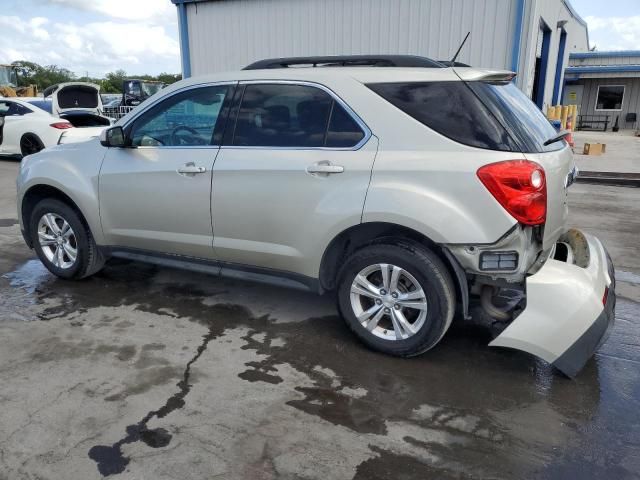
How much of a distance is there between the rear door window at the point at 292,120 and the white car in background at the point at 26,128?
9169 millimetres

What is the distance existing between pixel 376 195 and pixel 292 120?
0.84 m

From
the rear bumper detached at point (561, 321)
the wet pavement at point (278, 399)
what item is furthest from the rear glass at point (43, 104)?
the rear bumper detached at point (561, 321)

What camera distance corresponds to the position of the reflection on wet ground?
8.25 ft

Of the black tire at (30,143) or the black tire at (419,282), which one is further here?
the black tire at (30,143)

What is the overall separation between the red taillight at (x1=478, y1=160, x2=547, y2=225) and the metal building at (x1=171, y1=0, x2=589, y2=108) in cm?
888

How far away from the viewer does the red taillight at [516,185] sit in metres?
2.93

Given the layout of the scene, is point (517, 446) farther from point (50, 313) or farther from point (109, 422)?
point (50, 313)

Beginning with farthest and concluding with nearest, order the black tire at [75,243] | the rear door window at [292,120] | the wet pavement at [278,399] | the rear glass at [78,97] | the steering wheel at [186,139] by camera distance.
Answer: the rear glass at [78,97]
the black tire at [75,243]
the steering wheel at [186,139]
the rear door window at [292,120]
the wet pavement at [278,399]

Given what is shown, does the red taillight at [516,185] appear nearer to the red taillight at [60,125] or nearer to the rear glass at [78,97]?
the red taillight at [60,125]

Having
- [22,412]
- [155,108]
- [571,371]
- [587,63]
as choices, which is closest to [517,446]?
[571,371]

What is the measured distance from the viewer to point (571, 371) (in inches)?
118

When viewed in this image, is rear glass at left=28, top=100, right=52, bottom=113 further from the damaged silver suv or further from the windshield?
the windshield

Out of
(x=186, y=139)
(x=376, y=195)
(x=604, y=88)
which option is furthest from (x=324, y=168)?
(x=604, y=88)

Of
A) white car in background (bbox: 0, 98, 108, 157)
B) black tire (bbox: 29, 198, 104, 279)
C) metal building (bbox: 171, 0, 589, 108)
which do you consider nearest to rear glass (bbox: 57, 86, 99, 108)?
white car in background (bbox: 0, 98, 108, 157)
